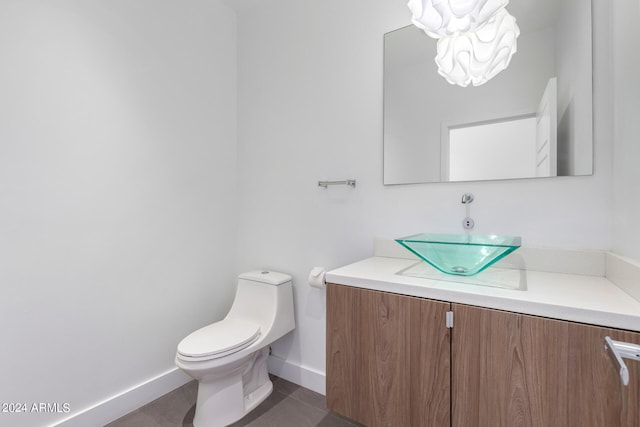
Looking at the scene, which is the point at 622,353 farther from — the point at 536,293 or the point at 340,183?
the point at 340,183

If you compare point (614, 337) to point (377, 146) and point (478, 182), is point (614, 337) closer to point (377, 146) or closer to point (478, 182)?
point (478, 182)

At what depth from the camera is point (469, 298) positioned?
2.96 feet

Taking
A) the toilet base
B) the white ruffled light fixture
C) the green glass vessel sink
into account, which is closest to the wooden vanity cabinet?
the green glass vessel sink

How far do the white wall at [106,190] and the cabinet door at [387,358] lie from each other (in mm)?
1206

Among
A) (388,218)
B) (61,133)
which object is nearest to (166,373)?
(61,133)

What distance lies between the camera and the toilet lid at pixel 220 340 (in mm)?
1397

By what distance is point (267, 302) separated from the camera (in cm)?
182

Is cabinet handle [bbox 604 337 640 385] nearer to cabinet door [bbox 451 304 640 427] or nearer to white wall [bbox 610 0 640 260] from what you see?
cabinet door [bbox 451 304 640 427]

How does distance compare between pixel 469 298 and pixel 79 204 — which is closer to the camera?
pixel 469 298

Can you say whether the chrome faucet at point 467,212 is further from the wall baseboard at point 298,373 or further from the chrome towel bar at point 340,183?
the wall baseboard at point 298,373

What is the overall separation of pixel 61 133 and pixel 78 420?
141 cm

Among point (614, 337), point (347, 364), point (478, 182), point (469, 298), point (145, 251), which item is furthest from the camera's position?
point (145, 251)

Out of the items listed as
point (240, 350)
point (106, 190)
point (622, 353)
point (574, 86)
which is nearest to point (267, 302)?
point (240, 350)

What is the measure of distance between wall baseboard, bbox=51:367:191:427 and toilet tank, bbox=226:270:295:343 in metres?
0.52
